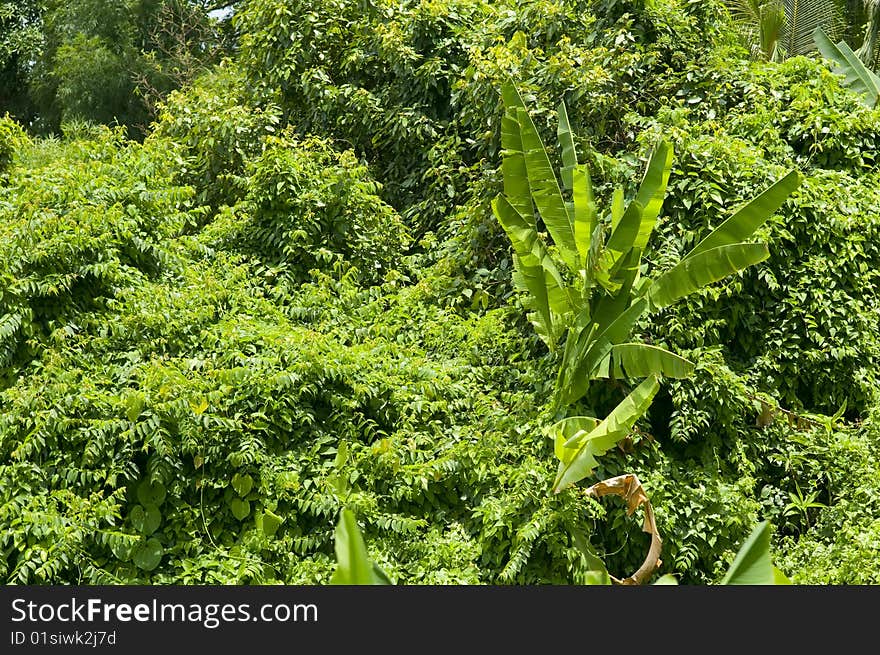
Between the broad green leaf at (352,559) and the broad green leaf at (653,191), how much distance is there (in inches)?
148

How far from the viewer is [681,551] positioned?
222 inches

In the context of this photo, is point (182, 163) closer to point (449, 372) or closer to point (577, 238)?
point (449, 372)

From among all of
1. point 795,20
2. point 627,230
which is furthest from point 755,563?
point 795,20

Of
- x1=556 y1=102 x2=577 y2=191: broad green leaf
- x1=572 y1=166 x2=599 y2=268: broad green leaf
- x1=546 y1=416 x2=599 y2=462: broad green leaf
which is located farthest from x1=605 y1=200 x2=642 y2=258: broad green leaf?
x1=546 y1=416 x2=599 y2=462: broad green leaf

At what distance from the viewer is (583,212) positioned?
18.6ft

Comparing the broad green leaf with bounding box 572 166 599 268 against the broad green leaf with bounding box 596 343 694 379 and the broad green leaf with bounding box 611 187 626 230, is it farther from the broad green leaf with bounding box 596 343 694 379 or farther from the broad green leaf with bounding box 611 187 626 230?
the broad green leaf with bounding box 596 343 694 379

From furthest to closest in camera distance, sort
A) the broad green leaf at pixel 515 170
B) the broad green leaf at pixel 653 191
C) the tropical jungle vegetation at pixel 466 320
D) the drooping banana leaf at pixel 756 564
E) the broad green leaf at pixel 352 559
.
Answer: the broad green leaf at pixel 515 170, the broad green leaf at pixel 653 191, the tropical jungle vegetation at pixel 466 320, the drooping banana leaf at pixel 756 564, the broad green leaf at pixel 352 559

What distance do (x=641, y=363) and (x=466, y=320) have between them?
2.09 m

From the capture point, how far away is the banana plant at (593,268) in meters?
5.25

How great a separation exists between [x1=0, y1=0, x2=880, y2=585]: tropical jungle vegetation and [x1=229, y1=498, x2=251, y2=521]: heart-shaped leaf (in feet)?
0.04

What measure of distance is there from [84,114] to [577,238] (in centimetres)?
1291

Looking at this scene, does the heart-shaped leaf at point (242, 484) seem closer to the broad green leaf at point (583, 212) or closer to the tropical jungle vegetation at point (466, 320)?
the tropical jungle vegetation at point (466, 320)

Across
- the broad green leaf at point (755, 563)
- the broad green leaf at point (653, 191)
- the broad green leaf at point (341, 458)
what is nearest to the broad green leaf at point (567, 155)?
the broad green leaf at point (653, 191)

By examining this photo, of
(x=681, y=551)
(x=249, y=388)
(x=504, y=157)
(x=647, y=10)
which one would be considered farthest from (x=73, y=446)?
(x=647, y=10)
